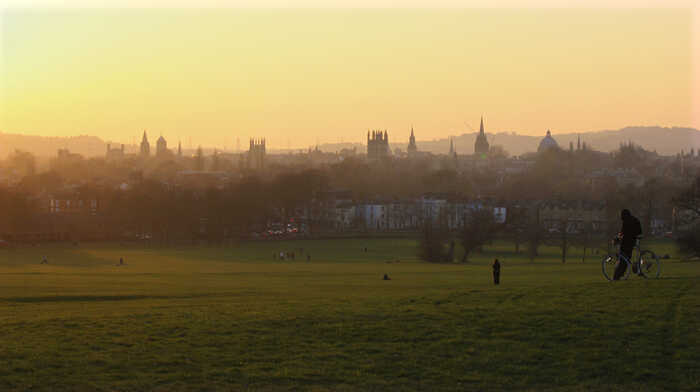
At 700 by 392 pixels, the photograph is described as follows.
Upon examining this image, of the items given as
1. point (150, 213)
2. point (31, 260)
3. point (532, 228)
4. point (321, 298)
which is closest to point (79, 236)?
point (150, 213)

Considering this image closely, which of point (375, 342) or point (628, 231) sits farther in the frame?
point (628, 231)

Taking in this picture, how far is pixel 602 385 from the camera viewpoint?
13.2 metres

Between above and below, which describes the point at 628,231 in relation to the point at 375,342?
above

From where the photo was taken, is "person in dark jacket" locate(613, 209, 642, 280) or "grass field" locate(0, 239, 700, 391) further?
"person in dark jacket" locate(613, 209, 642, 280)

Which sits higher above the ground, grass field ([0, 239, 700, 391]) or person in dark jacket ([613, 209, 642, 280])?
person in dark jacket ([613, 209, 642, 280])

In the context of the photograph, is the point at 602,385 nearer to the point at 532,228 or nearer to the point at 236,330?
the point at 236,330

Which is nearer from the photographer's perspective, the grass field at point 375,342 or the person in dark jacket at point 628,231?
the grass field at point 375,342

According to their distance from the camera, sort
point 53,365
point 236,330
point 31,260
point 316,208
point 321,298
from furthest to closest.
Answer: point 316,208 → point 31,260 → point 321,298 → point 236,330 → point 53,365

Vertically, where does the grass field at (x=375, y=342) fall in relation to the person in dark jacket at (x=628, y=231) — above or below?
below

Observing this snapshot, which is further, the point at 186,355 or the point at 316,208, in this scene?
the point at 316,208

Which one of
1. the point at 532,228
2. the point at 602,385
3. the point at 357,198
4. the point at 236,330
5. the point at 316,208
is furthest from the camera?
the point at 357,198

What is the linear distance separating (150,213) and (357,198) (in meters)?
74.3

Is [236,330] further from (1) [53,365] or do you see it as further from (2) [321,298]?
(2) [321,298]

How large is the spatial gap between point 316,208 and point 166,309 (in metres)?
121
